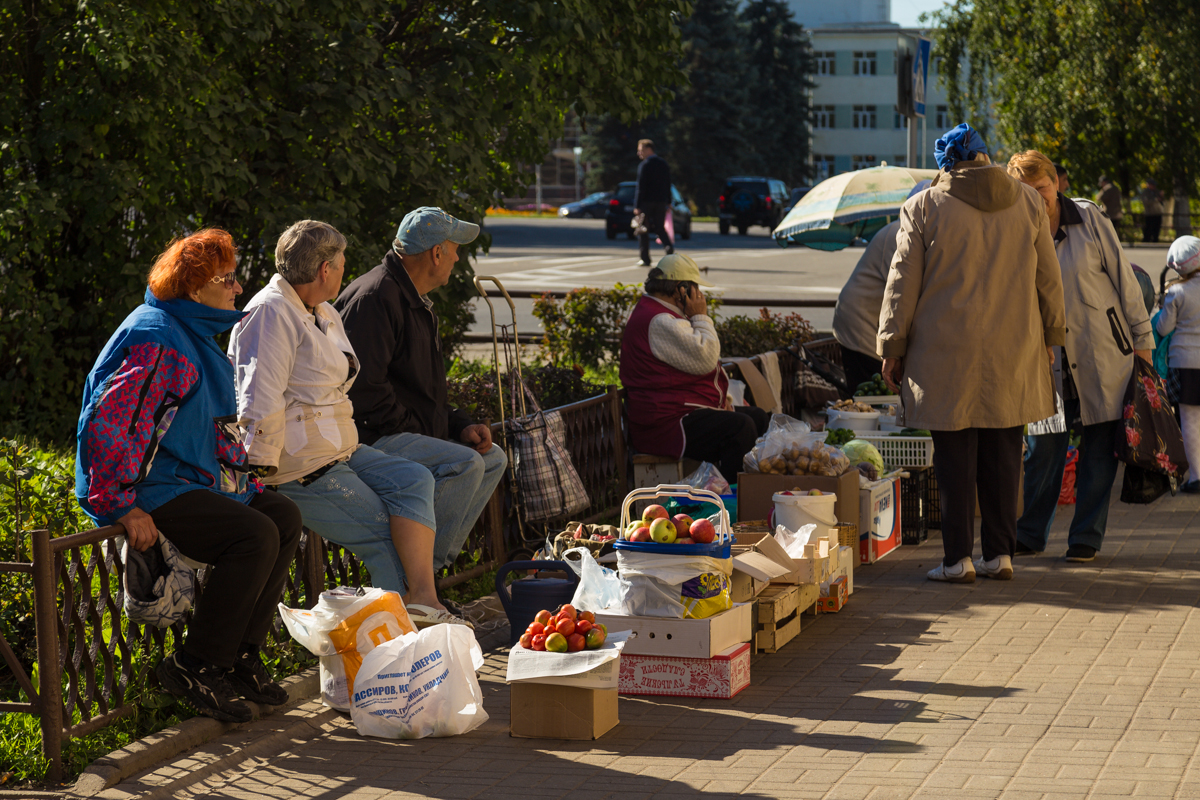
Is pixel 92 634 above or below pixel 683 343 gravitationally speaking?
below

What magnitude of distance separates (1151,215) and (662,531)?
32161mm

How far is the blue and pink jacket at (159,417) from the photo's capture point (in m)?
4.32

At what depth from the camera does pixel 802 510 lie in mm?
6461

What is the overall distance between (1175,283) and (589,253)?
963 inches

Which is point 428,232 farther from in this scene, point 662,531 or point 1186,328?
point 1186,328

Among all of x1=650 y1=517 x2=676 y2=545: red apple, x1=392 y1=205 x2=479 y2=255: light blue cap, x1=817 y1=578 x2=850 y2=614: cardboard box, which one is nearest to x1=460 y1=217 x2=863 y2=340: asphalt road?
x1=817 y1=578 x2=850 y2=614: cardboard box

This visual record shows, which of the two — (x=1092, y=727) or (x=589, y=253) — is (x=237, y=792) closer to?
(x=1092, y=727)

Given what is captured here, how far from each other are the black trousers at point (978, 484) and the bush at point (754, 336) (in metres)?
4.01

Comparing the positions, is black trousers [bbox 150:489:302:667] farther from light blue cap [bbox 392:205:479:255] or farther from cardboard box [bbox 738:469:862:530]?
cardboard box [bbox 738:469:862:530]

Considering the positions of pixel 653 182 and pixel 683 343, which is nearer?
pixel 683 343

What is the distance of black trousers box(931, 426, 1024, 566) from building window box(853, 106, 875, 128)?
270 ft

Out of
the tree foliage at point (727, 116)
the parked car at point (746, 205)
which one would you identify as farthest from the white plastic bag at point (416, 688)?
the tree foliage at point (727, 116)

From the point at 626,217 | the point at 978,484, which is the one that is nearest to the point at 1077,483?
the point at 978,484

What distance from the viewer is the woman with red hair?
4.36 m
